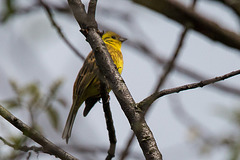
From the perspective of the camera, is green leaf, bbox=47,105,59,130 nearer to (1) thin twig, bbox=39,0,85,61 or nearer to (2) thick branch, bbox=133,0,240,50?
(1) thin twig, bbox=39,0,85,61

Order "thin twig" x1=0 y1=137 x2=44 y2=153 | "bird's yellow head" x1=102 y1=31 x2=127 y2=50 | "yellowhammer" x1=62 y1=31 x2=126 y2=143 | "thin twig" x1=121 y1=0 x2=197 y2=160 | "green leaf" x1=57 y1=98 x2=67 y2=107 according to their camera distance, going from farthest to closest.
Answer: "bird's yellow head" x1=102 y1=31 x2=127 y2=50
"yellowhammer" x1=62 y1=31 x2=126 y2=143
"green leaf" x1=57 y1=98 x2=67 y2=107
"thin twig" x1=0 y1=137 x2=44 y2=153
"thin twig" x1=121 y1=0 x2=197 y2=160

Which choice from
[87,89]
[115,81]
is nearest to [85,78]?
[87,89]

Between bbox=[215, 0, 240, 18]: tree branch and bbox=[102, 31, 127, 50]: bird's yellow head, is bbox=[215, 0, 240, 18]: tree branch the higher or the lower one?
the lower one

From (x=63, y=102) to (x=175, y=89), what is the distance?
54.4 inches

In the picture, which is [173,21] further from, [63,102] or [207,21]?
[63,102]

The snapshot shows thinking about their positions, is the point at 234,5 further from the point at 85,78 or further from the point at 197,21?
the point at 85,78

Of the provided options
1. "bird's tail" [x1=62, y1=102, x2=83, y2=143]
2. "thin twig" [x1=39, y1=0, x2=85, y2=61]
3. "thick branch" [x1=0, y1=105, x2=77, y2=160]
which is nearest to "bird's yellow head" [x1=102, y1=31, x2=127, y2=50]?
"bird's tail" [x1=62, y1=102, x2=83, y2=143]

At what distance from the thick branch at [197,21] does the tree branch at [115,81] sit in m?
2.54

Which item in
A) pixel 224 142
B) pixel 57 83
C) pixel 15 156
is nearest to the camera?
pixel 15 156

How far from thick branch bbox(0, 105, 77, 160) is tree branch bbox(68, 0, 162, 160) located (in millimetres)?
519

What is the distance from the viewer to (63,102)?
3.79m

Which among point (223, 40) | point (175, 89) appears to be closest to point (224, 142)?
point (223, 40)

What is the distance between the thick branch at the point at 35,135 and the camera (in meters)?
2.69

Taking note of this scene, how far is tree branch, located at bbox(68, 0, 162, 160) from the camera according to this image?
2666mm
